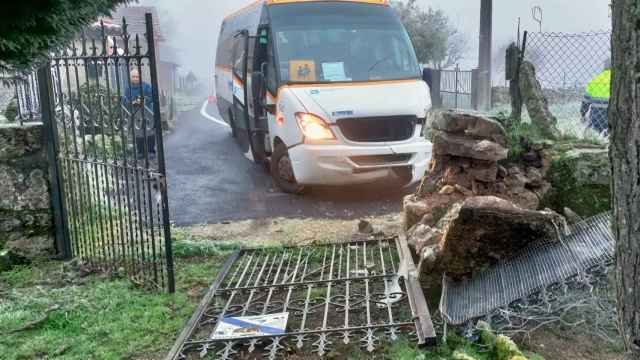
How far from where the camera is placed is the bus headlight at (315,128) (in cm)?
721

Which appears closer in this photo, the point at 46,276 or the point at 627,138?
the point at 627,138

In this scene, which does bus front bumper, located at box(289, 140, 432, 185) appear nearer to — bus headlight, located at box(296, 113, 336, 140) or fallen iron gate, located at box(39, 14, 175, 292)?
bus headlight, located at box(296, 113, 336, 140)

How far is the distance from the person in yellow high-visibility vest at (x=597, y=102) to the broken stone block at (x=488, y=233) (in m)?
4.04

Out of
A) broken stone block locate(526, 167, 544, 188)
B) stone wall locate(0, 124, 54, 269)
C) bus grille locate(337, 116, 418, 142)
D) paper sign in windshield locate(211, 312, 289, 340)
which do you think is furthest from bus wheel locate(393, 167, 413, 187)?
stone wall locate(0, 124, 54, 269)

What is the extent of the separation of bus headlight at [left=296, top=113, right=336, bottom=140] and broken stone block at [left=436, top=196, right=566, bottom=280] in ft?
11.7

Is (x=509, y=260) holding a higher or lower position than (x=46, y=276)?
higher

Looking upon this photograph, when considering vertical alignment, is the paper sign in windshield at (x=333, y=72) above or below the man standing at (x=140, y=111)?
above

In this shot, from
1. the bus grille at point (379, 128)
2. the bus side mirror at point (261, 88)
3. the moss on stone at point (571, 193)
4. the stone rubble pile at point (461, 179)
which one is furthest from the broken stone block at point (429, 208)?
the bus side mirror at point (261, 88)

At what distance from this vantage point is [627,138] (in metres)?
1.57

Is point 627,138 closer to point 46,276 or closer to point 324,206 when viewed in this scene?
point 46,276

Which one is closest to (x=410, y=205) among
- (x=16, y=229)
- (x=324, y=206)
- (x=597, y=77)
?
(x=324, y=206)

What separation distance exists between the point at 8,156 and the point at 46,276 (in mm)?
1151

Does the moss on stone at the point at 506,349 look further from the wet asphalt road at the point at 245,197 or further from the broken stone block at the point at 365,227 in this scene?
the wet asphalt road at the point at 245,197

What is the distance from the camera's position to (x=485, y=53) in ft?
42.7
